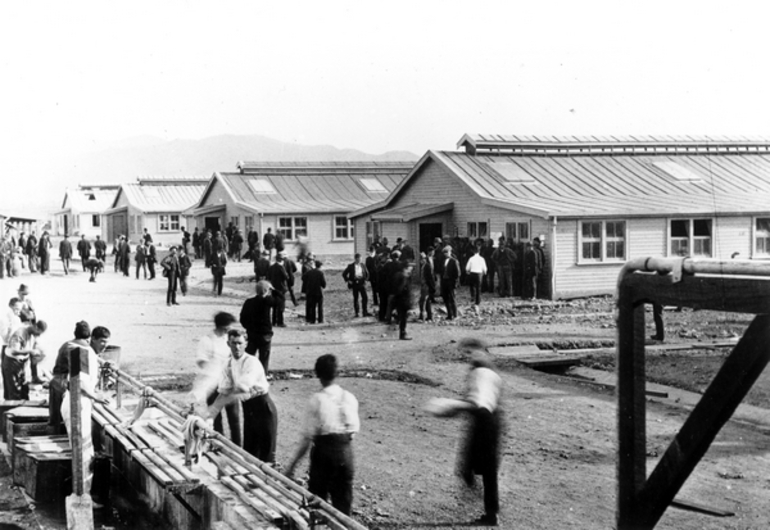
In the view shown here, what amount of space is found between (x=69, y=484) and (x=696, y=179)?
23.5 meters

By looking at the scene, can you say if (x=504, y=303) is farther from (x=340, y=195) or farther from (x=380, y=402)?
(x=340, y=195)

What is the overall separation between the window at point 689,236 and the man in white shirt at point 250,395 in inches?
724

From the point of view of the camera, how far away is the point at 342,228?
1602 inches

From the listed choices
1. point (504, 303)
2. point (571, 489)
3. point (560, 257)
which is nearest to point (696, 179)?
point (560, 257)

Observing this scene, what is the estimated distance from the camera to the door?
29594 millimetres

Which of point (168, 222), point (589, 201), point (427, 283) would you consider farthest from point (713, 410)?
point (168, 222)

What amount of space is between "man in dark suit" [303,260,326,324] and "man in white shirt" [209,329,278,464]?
11343 mm

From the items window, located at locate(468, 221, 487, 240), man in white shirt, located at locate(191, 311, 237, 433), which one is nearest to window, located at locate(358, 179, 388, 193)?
window, located at locate(468, 221, 487, 240)

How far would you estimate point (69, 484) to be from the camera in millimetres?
9656

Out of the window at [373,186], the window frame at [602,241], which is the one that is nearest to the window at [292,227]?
the window at [373,186]

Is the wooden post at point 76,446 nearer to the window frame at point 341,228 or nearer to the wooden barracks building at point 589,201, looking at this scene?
the wooden barracks building at point 589,201

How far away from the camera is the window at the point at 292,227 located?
1561 inches

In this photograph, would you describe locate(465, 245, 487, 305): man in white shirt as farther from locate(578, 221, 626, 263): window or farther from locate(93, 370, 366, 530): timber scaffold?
locate(93, 370, 366, 530): timber scaffold

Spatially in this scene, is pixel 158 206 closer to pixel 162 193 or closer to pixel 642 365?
pixel 162 193
